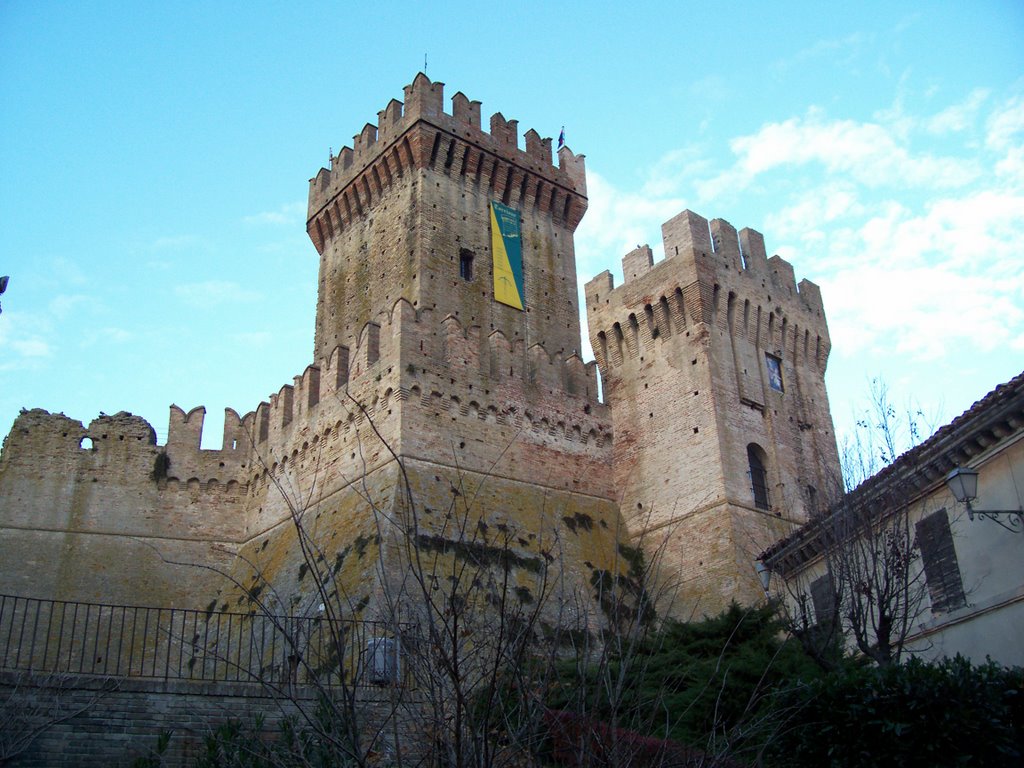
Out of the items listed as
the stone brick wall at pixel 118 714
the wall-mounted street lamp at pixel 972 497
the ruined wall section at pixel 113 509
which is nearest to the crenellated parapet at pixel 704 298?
the ruined wall section at pixel 113 509

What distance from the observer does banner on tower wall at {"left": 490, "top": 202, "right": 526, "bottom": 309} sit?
85.7ft

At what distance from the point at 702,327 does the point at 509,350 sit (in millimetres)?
4305

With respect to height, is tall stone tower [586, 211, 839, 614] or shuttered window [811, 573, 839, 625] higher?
tall stone tower [586, 211, 839, 614]

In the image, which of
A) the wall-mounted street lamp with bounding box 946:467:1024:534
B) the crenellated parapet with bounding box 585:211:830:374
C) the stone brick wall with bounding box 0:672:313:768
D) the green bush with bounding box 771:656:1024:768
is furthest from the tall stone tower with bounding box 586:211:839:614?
the stone brick wall with bounding box 0:672:313:768

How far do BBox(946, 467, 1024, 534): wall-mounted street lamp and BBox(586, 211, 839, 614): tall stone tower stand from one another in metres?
6.60

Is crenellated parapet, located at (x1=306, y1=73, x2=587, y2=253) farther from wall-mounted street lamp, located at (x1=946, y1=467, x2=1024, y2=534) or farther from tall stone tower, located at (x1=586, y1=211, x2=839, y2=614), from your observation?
wall-mounted street lamp, located at (x1=946, y1=467, x2=1024, y2=534)

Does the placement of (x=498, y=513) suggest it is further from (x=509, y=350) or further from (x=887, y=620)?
(x=887, y=620)

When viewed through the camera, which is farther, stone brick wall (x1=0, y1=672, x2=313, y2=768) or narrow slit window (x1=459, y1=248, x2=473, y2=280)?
narrow slit window (x1=459, y1=248, x2=473, y2=280)

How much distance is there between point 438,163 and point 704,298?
7.87 meters

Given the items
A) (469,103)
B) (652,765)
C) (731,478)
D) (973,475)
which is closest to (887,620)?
(973,475)

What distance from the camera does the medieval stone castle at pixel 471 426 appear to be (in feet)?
68.5

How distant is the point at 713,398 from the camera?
2192cm

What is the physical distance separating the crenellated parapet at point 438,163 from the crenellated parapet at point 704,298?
3491mm

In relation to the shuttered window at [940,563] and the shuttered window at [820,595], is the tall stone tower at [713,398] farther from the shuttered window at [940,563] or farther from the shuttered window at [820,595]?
the shuttered window at [940,563]
